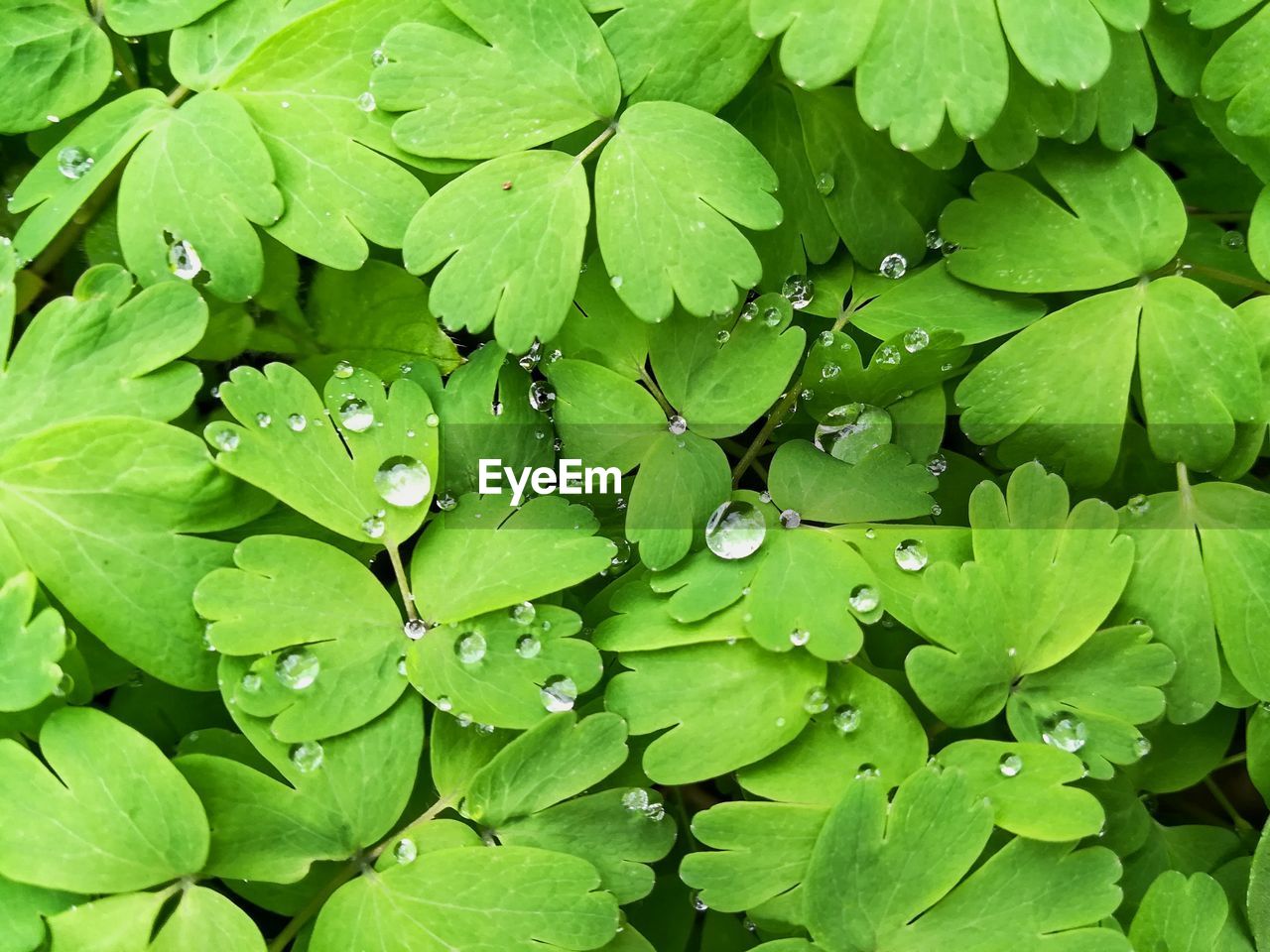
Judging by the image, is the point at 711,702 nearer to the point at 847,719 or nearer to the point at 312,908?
the point at 847,719

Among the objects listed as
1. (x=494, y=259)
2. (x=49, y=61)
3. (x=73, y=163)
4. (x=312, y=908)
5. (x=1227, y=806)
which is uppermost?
(x=49, y=61)

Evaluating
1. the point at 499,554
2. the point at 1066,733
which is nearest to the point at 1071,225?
the point at 1066,733

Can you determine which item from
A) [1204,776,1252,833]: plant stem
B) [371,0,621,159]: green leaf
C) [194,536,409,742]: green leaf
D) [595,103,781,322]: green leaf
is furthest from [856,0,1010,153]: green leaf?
[1204,776,1252,833]: plant stem

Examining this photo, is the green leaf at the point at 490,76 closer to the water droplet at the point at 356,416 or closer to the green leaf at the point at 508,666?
the water droplet at the point at 356,416

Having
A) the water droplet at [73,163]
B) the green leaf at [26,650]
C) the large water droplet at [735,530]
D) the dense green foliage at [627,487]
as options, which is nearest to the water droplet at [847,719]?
the dense green foliage at [627,487]

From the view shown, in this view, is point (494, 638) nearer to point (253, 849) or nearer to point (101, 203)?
point (253, 849)

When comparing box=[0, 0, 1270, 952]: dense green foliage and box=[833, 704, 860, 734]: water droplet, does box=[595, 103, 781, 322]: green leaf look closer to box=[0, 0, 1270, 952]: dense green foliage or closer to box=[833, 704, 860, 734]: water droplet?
box=[0, 0, 1270, 952]: dense green foliage

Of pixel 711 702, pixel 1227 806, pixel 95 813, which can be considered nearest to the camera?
pixel 95 813
